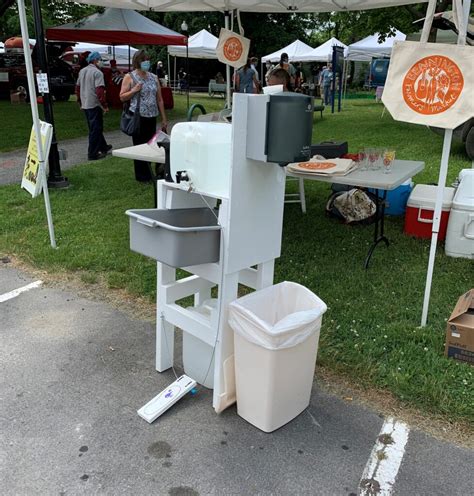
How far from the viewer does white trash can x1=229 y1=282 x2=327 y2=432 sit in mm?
2363

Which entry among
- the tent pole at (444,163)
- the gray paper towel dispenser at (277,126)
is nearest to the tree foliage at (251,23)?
the tent pole at (444,163)

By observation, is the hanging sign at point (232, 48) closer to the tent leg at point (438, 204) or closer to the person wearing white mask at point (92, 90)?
the person wearing white mask at point (92, 90)

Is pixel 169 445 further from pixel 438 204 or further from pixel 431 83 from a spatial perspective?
pixel 431 83

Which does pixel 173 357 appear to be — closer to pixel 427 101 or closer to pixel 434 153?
pixel 427 101

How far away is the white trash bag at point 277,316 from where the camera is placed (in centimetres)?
234

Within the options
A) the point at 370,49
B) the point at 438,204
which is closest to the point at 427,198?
the point at 438,204

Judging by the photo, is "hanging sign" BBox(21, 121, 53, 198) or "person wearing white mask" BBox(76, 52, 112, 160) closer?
"hanging sign" BBox(21, 121, 53, 198)

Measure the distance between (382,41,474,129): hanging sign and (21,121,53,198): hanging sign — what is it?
3.50 meters

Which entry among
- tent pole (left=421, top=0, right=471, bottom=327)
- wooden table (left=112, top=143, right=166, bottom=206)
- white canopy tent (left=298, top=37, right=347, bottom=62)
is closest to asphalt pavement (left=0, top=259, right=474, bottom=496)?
tent pole (left=421, top=0, right=471, bottom=327)

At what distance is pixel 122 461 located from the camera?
2320mm

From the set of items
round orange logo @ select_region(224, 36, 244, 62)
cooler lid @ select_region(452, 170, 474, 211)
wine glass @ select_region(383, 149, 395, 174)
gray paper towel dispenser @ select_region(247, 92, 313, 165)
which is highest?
round orange logo @ select_region(224, 36, 244, 62)

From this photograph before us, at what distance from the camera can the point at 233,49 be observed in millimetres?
7512

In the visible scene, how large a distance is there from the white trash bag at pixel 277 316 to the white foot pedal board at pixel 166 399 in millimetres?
532

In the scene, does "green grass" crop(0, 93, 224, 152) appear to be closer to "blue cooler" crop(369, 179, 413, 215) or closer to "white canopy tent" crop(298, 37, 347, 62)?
"white canopy tent" crop(298, 37, 347, 62)
